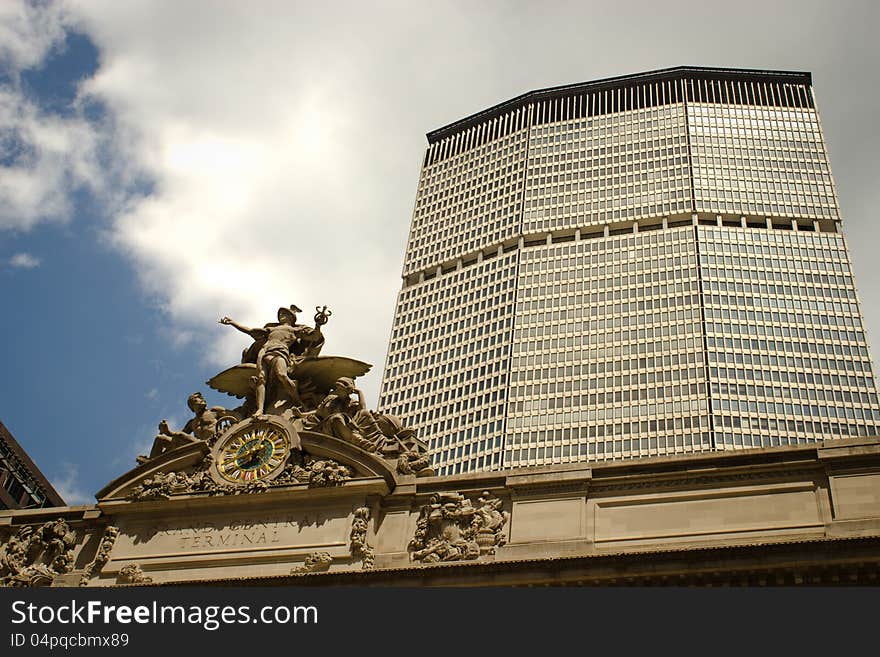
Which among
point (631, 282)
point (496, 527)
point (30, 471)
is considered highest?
point (631, 282)

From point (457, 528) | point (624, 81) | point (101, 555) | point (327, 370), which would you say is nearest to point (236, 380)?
point (327, 370)

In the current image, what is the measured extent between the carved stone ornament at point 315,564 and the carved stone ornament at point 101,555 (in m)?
5.55

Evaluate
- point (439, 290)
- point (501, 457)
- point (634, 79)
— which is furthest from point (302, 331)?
point (634, 79)

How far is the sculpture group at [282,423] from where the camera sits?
29.7 metres

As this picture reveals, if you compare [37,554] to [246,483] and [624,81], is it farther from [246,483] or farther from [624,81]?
[624,81]

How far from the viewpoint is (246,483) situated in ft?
97.2

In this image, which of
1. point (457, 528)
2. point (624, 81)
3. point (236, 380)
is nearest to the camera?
point (457, 528)

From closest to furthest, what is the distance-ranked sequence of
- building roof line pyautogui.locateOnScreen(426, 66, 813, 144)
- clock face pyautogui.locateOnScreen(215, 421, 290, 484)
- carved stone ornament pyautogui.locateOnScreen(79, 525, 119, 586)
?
carved stone ornament pyautogui.locateOnScreen(79, 525, 119, 586) < clock face pyautogui.locateOnScreen(215, 421, 290, 484) < building roof line pyautogui.locateOnScreen(426, 66, 813, 144)

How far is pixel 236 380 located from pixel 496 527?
9.98 metres

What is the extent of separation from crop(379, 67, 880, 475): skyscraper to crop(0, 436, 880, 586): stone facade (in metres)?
94.3

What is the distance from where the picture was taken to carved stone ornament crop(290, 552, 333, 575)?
27.2 m

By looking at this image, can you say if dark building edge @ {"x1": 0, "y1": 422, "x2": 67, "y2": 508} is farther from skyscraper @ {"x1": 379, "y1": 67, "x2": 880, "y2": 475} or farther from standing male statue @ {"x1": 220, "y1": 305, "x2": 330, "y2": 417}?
skyscraper @ {"x1": 379, "y1": 67, "x2": 880, "y2": 475}

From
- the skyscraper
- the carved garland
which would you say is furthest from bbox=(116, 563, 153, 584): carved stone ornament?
the skyscraper

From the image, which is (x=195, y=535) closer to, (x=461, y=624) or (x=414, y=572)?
(x=414, y=572)
